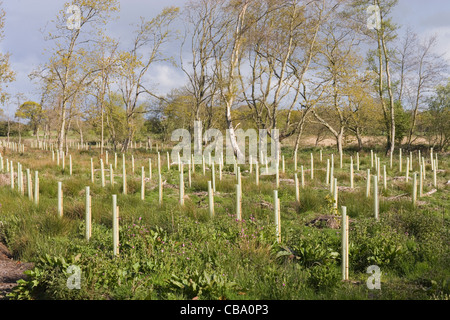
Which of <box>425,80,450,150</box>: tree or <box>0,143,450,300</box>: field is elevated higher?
<box>425,80,450,150</box>: tree

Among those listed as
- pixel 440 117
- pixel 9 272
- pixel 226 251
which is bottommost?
pixel 9 272

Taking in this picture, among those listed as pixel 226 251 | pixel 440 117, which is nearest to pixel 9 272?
pixel 226 251

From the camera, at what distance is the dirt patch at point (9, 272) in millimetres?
5492

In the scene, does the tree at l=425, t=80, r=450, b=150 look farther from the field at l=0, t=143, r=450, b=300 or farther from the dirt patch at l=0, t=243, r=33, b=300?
the dirt patch at l=0, t=243, r=33, b=300

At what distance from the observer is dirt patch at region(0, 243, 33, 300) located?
5492 millimetres

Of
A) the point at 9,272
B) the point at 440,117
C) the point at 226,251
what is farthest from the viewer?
the point at 440,117

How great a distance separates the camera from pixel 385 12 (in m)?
27.9

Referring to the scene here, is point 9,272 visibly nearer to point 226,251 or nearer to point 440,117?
point 226,251

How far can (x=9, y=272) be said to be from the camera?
6.07 meters

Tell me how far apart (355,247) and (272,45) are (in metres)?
19.5

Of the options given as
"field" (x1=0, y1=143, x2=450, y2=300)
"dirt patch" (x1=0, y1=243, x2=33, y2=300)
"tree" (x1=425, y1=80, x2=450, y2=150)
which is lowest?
"dirt patch" (x1=0, y1=243, x2=33, y2=300)

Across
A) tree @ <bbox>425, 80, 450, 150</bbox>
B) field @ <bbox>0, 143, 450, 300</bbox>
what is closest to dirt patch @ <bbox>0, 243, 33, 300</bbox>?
field @ <bbox>0, 143, 450, 300</bbox>

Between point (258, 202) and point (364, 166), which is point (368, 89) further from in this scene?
point (258, 202)
